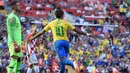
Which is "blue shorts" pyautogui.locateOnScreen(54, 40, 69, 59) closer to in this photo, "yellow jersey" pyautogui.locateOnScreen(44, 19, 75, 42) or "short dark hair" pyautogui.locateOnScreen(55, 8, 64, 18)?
"yellow jersey" pyautogui.locateOnScreen(44, 19, 75, 42)

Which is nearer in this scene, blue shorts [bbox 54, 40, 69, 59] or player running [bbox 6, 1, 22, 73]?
blue shorts [bbox 54, 40, 69, 59]

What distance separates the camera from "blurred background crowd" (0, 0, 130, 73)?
20.6 metres

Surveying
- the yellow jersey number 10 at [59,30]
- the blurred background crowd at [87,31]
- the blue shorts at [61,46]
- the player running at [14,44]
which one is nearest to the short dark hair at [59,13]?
the yellow jersey number 10 at [59,30]

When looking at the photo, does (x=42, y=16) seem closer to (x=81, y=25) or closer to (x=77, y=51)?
(x=81, y=25)

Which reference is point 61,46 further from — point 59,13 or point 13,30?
point 13,30

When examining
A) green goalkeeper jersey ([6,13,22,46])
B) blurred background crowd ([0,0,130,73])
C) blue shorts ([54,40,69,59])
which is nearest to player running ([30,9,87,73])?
blue shorts ([54,40,69,59])

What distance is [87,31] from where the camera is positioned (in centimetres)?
2628

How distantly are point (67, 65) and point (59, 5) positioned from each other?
64.0 feet

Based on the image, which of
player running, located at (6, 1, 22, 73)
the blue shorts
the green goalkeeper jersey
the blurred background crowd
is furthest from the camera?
the blurred background crowd

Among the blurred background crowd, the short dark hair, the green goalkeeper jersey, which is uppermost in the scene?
the short dark hair

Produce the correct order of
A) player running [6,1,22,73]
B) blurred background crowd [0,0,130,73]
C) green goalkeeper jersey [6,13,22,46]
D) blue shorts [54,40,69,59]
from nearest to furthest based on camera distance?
blue shorts [54,40,69,59] → player running [6,1,22,73] → green goalkeeper jersey [6,13,22,46] → blurred background crowd [0,0,130,73]

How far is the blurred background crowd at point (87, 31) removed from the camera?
67.5 feet

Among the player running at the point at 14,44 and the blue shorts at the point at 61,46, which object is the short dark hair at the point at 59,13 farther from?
the player running at the point at 14,44

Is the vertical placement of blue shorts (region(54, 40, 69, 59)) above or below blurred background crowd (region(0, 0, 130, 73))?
above
